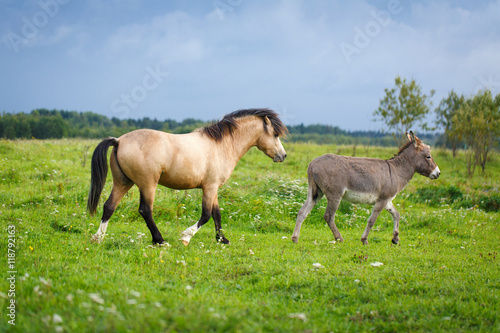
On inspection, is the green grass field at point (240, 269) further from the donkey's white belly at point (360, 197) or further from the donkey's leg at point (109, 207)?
the donkey's white belly at point (360, 197)

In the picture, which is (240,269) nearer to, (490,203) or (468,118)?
(490,203)

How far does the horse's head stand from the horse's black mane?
62 mm

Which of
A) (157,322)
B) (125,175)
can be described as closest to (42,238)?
(125,175)

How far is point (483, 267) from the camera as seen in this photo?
618cm

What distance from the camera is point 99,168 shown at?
6.54m

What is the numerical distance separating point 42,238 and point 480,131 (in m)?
26.1

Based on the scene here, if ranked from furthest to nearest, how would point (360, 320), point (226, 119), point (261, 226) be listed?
1. point (261, 226)
2. point (226, 119)
3. point (360, 320)

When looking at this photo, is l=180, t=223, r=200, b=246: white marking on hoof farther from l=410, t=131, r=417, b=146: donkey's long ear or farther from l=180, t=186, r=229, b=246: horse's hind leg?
l=410, t=131, r=417, b=146: donkey's long ear

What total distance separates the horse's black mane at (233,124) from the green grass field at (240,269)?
85.5 inches

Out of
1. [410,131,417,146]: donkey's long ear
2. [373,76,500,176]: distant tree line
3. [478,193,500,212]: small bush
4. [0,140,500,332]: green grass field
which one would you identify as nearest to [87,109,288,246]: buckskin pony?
[0,140,500,332]: green grass field

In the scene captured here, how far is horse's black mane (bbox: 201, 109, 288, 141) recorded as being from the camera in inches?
289

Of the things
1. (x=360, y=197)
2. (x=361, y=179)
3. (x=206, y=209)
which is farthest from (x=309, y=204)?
(x=206, y=209)

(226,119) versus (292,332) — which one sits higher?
(226,119)

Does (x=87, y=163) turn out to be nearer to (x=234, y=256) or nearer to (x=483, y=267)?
(x=234, y=256)
